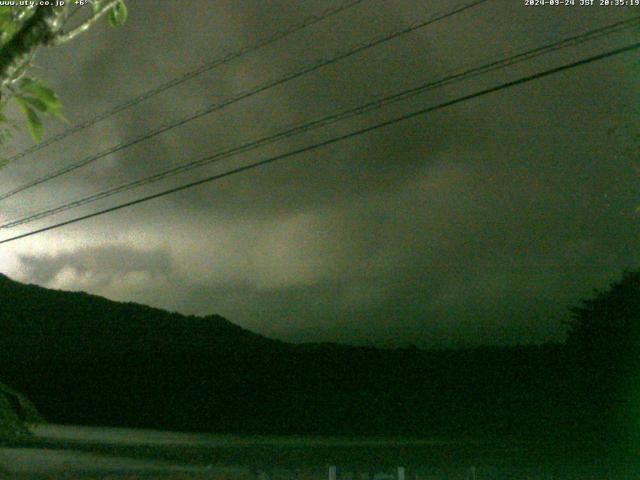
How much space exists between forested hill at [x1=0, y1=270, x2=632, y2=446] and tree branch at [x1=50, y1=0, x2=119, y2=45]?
18.3 metres

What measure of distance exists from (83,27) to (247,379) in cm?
2372

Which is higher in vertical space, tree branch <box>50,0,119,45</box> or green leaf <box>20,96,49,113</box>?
tree branch <box>50,0,119,45</box>

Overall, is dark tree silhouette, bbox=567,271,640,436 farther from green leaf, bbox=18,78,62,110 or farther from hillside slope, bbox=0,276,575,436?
green leaf, bbox=18,78,62,110

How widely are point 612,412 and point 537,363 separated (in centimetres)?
240

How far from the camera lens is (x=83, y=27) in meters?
2.79

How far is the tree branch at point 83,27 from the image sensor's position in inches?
107

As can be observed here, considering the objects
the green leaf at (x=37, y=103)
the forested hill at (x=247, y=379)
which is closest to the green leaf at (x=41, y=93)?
the green leaf at (x=37, y=103)

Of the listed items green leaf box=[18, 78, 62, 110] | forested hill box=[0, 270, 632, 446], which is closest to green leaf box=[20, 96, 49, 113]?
green leaf box=[18, 78, 62, 110]

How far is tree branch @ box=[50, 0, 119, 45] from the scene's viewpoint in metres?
2.72

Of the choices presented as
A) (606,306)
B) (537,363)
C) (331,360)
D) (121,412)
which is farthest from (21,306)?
(606,306)

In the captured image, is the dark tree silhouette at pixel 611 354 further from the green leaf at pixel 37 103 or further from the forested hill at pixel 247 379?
the green leaf at pixel 37 103

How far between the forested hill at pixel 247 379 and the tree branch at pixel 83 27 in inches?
722

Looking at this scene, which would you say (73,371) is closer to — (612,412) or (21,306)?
(21,306)

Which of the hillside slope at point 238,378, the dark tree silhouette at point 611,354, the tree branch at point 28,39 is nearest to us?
the tree branch at point 28,39
